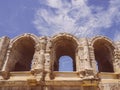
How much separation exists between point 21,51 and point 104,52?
19.1ft

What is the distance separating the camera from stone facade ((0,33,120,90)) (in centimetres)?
1284

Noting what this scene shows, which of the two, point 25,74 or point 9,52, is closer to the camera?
point 25,74

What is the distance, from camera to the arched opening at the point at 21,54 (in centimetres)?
1498

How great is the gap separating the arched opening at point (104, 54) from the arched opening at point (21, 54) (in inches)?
176

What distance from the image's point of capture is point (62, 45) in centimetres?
1572

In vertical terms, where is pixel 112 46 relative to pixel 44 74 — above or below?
above

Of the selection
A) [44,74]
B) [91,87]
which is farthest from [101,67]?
[44,74]

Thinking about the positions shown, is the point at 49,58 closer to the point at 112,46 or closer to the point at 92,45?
the point at 92,45

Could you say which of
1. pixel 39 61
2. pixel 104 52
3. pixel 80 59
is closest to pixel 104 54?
pixel 104 52

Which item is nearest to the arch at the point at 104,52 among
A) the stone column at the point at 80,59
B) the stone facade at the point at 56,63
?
the stone facade at the point at 56,63

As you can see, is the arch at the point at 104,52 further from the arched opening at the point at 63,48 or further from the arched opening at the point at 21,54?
the arched opening at the point at 21,54

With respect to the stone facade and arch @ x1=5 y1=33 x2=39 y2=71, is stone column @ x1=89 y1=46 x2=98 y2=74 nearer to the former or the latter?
the stone facade

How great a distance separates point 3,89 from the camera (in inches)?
508

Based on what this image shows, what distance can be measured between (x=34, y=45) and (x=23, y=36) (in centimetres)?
97
